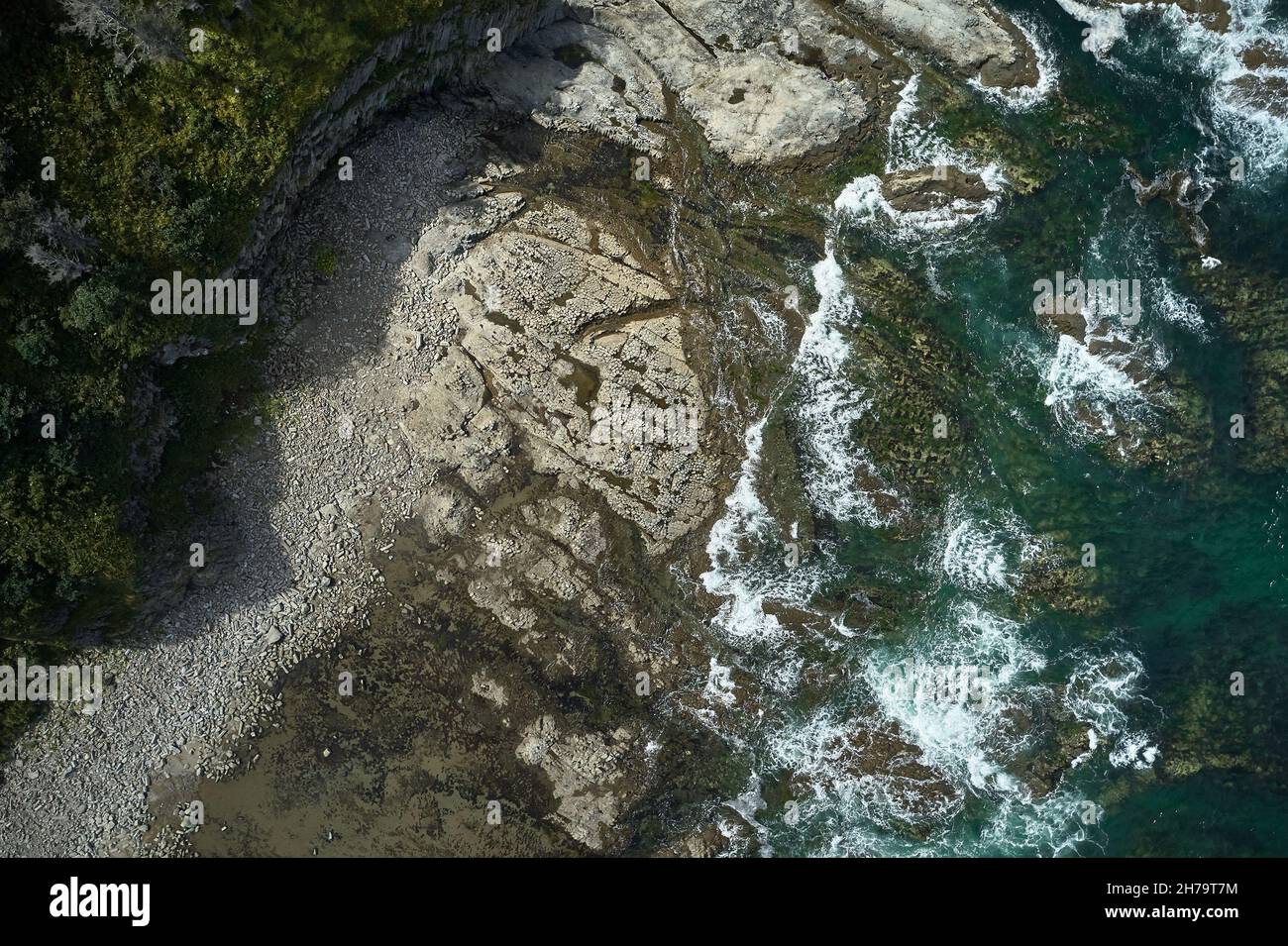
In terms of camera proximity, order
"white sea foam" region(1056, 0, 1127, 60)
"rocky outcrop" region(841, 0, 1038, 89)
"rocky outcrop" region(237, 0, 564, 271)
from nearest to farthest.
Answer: "rocky outcrop" region(237, 0, 564, 271) < "rocky outcrop" region(841, 0, 1038, 89) < "white sea foam" region(1056, 0, 1127, 60)

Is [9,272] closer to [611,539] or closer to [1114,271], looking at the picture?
[611,539]

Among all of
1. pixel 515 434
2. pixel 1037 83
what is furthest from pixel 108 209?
pixel 1037 83

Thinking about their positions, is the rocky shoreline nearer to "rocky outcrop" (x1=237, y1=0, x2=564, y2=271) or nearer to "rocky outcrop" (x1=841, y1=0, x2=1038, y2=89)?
"rocky outcrop" (x1=841, y1=0, x2=1038, y2=89)

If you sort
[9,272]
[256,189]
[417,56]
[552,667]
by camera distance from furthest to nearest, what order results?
[552,667] < [417,56] < [256,189] < [9,272]

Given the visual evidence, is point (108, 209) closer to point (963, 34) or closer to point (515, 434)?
point (515, 434)
